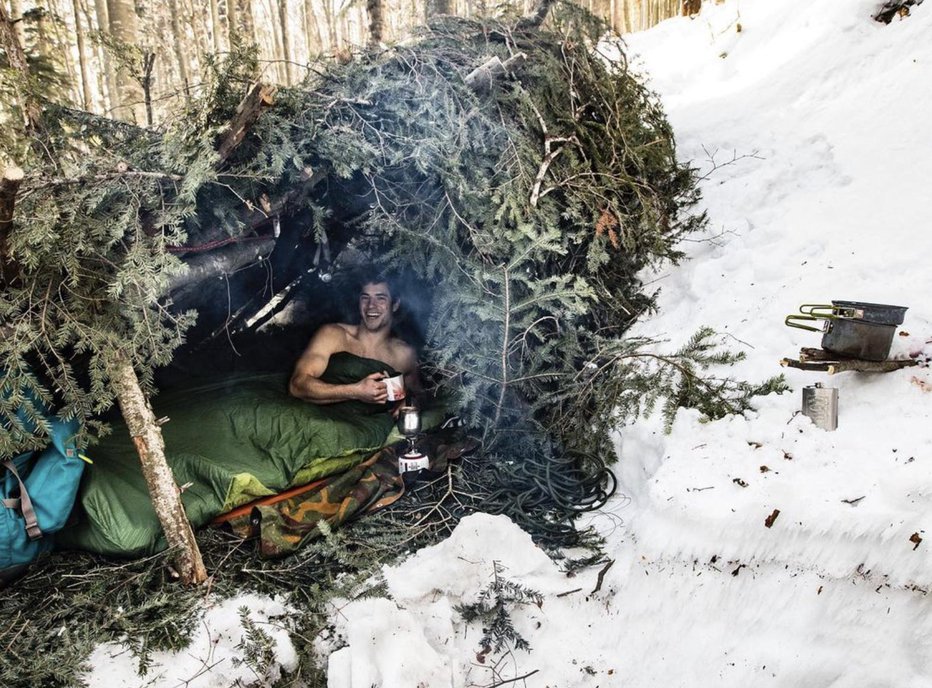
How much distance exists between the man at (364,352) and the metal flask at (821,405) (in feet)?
7.88

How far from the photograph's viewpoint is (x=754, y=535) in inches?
94.7

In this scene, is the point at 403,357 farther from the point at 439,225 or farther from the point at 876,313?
the point at 876,313

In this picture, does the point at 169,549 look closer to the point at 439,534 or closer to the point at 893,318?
the point at 439,534

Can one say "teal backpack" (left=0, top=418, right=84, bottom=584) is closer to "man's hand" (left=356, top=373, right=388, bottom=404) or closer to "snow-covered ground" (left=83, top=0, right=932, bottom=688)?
"snow-covered ground" (left=83, top=0, right=932, bottom=688)

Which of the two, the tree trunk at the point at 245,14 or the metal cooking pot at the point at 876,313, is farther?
the tree trunk at the point at 245,14

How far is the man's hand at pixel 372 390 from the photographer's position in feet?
12.8

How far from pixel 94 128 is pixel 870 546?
4.04 m

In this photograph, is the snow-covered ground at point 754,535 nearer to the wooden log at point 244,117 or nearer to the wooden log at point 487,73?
the wooden log at point 487,73

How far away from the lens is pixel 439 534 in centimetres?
323

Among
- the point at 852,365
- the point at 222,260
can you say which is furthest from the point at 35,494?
the point at 852,365

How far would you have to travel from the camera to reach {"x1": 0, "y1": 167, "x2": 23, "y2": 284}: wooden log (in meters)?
2.10

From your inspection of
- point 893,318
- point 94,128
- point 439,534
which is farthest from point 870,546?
point 94,128

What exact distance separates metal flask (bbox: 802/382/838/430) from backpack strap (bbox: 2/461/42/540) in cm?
357

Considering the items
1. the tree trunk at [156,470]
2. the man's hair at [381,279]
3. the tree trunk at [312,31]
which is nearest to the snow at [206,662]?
the tree trunk at [156,470]
